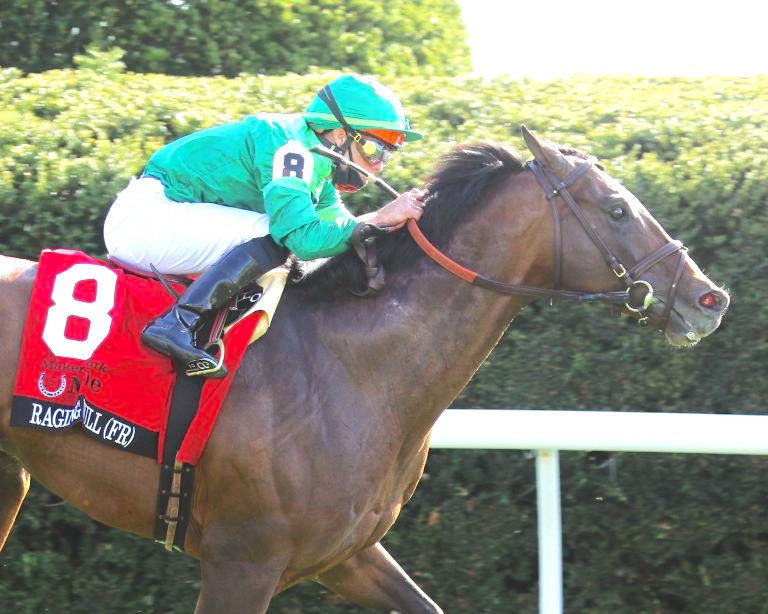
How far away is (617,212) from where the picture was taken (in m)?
3.72

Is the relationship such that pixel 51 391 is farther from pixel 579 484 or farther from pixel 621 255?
pixel 579 484

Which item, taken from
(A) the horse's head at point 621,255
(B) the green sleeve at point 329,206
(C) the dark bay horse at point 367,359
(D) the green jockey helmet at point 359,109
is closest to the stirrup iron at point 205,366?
(C) the dark bay horse at point 367,359

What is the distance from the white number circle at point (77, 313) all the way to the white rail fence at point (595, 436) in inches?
54.9

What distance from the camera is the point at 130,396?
3.76 meters

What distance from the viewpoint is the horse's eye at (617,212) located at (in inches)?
147

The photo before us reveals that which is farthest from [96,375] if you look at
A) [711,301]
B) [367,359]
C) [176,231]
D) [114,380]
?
[711,301]

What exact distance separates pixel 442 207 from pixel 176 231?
84 centimetres

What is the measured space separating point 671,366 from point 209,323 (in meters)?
1.93

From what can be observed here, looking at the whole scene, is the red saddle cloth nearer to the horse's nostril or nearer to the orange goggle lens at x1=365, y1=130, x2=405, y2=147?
the orange goggle lens at x1=365, y1=130, x2=405, y2=147

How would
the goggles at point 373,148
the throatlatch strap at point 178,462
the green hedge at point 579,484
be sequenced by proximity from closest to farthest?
the throatlatch strap at point 178,462 < the goggles at point 373,148 < the green hedge at point 579,484

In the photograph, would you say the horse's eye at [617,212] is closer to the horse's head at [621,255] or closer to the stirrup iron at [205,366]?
the horse's head at [621,255]

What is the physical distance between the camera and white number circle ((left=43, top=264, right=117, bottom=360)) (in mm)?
3746

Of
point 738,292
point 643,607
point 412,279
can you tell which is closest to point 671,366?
point 738,292

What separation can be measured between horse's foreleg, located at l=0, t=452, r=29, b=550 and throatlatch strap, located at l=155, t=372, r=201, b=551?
751 millimetres
